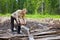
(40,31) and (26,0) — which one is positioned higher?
(26,0)

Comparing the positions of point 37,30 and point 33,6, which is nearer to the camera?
point 37,30

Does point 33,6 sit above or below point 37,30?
above

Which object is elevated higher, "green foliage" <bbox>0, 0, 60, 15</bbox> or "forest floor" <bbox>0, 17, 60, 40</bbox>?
"green foliage" <bbox>0, 0, 60, 15</bbox>

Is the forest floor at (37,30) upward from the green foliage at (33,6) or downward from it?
downward

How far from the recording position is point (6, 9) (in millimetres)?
5918

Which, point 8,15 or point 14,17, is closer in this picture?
point 14,17

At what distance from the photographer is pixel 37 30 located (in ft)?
15.3

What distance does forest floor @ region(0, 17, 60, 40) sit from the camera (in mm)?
4177

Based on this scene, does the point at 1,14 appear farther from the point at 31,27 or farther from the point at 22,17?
the point at 22,17

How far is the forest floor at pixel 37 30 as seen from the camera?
4.18m

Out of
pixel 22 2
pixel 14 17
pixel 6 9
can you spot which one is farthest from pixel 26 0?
pixel 14 17

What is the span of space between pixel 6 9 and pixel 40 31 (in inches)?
63.9

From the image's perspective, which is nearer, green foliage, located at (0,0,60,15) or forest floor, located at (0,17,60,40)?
forest floor, located at (0,17,60,40)

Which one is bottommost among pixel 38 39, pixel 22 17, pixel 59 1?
pixel 38 39
